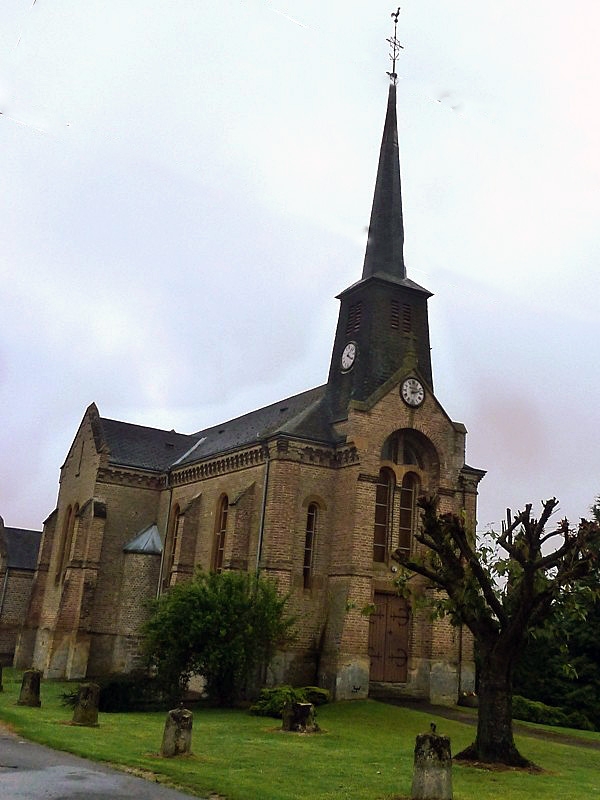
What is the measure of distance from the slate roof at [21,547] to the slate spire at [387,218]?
3153cm

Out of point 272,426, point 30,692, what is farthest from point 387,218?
point 30,692

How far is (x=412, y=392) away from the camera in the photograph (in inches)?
1219

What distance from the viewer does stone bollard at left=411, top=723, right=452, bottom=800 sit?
1200 centimetres

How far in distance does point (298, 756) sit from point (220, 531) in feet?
57.8

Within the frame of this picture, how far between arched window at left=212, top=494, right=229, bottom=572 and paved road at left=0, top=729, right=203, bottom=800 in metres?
18.8

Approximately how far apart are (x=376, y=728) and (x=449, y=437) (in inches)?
487

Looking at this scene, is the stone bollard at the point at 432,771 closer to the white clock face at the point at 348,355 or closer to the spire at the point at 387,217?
the white clock face at the point at 348,355

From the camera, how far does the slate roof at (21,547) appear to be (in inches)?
2061

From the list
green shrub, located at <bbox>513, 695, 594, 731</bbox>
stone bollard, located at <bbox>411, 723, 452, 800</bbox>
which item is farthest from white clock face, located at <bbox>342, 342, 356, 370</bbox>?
stone bollard, located at <bbox>411, 723, 452, 800</bbox>

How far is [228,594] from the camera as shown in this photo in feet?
83.3

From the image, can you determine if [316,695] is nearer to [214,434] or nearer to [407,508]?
[407,508]

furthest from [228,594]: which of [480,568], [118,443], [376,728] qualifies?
[118,443]

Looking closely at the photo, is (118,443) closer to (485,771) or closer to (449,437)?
(449,437)

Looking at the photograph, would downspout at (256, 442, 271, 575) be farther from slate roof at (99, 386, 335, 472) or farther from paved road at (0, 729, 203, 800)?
paved road at (0, 729, 203, 800)
